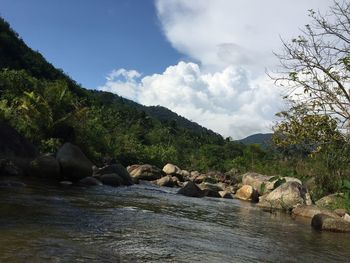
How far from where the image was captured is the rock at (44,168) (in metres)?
17.4

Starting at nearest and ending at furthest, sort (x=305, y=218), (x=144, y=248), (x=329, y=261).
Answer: (x=144, y=248) → (x=329, y=261) → (x=305, y=218)

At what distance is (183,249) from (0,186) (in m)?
7.51

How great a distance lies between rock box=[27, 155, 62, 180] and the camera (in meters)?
17.4

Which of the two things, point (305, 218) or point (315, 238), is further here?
point (305, 218)

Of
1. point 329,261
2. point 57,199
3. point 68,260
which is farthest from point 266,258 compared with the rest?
point 57,199

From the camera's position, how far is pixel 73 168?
1786 cm

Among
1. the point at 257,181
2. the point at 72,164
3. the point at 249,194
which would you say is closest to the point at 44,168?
the point at 72,164

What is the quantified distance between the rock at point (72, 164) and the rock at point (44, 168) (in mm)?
291

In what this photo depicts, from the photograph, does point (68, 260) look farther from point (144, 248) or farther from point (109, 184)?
point (109, 184)

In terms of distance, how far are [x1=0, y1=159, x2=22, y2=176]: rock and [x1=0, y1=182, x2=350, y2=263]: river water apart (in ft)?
13.6

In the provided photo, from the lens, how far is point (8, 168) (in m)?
16.8

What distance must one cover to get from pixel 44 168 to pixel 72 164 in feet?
3.63

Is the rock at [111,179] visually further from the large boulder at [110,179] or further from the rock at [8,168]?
the rock at [8,168]

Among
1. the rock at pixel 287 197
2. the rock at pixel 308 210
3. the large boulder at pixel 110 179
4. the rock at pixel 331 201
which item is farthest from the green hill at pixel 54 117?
the rock at pixel 331 201
